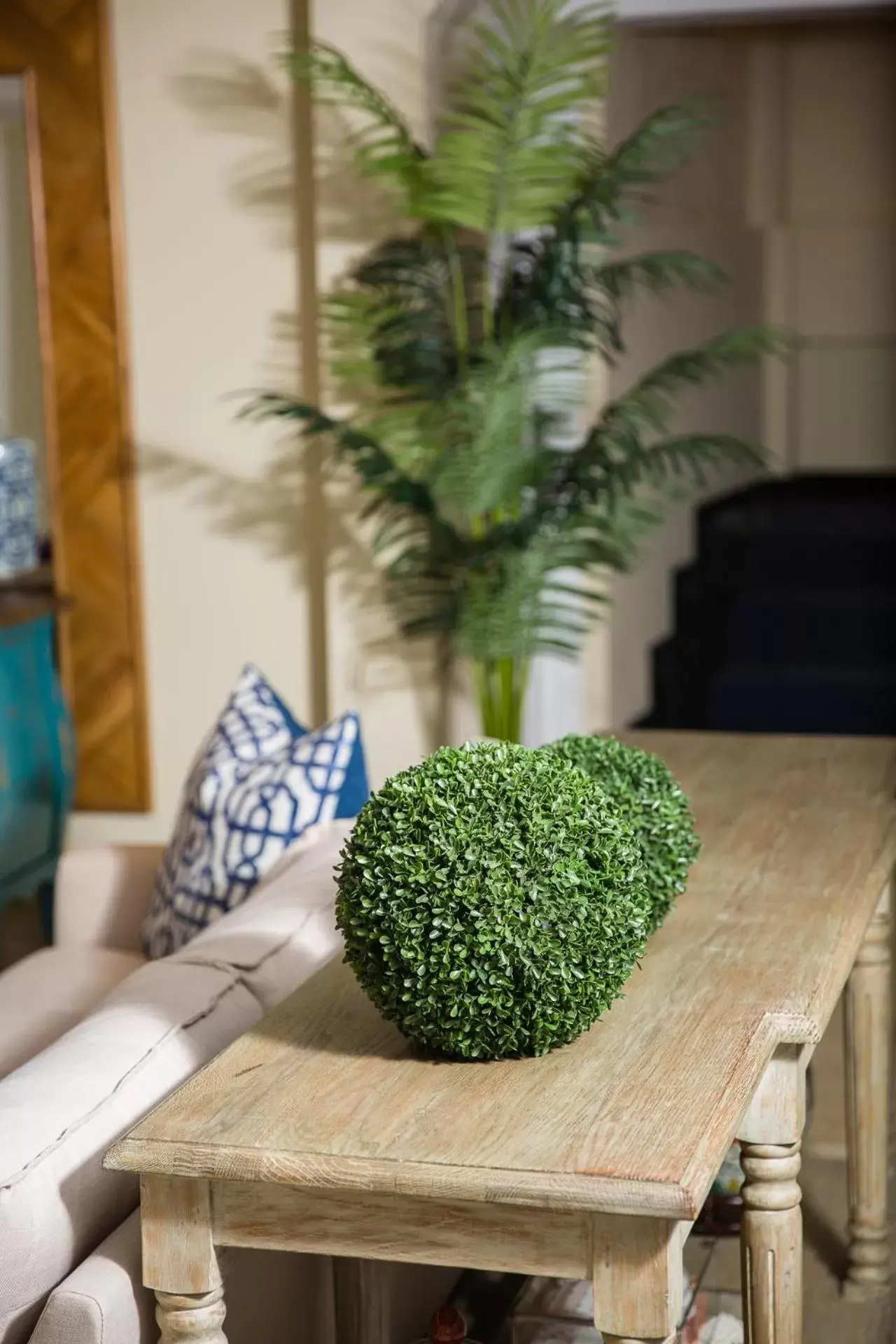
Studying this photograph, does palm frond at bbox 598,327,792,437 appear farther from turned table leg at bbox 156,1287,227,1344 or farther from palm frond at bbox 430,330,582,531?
turned table leg at bbox 156,1287,227,1344

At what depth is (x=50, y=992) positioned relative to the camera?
269cm

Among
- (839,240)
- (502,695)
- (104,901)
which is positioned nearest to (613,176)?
(502,695)

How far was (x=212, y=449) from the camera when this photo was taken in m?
4.73

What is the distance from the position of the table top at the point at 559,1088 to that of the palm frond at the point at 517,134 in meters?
2.56

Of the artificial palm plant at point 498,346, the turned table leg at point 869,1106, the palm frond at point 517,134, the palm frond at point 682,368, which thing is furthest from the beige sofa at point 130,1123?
the palm frond at point 517,134

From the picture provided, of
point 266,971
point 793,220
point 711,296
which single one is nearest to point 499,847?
point 266,971

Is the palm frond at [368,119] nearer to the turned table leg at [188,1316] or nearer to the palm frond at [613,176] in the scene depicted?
the palm frond at [613,176]

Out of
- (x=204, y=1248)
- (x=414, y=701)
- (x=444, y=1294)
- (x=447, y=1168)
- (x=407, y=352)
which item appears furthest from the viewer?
(x=414, y=701)

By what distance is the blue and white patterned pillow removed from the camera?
2.54m

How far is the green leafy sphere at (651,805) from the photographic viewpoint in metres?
1.77

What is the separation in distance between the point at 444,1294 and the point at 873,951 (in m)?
0.75

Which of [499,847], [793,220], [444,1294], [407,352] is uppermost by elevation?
[793,220]

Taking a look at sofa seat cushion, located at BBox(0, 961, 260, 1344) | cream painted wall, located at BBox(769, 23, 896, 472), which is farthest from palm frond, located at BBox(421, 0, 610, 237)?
cream painted wall, located at BBox(769, 23, 896, 472)

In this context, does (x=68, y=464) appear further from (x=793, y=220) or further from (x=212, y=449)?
(x=793, y=220)
